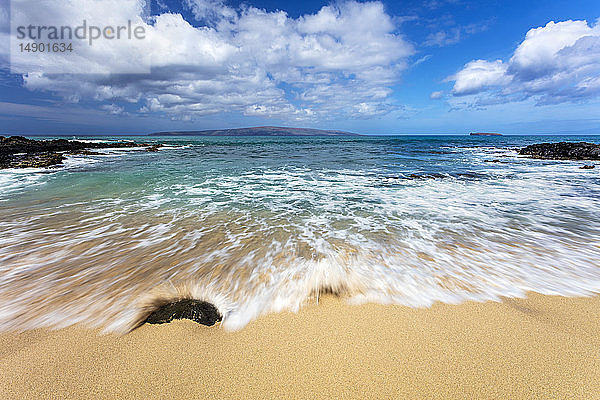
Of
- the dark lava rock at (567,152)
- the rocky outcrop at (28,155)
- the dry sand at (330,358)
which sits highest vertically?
the dark lava rock at (567,152)

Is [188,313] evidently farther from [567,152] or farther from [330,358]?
[567,152]

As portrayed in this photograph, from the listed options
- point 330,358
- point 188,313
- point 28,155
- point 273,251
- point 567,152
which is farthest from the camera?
point 567,152

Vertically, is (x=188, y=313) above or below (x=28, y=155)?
below

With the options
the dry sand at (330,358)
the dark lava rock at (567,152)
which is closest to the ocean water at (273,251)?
the dry sand at (330,358)

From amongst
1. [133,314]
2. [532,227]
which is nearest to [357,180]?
[532,227]

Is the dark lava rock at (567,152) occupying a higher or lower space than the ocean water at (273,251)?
higher

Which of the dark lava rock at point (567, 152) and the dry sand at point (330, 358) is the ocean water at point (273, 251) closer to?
the dry sand at point (330, 358)

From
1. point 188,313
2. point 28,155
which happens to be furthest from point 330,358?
point 28,155

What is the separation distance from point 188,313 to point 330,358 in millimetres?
1644

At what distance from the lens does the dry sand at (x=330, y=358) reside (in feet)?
6.37

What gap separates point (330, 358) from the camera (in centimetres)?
222

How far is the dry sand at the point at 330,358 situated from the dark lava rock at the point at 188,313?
11 centimetres

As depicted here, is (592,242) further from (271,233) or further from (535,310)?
(271,233)

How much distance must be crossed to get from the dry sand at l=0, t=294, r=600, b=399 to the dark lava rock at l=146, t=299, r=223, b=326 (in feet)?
0.36
